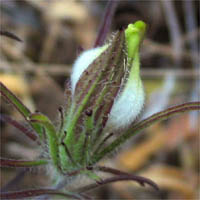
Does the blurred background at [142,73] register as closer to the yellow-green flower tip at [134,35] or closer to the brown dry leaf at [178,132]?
the brown dry leaf at [178,132]

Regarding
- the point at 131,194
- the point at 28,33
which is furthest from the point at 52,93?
the point at 131,194

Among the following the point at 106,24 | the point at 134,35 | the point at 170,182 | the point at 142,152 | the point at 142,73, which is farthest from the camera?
the point at 142,73

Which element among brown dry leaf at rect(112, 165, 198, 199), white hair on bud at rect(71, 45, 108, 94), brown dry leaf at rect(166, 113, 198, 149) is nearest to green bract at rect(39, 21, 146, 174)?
white hair on bud at rect(71, 45, 108, 94)

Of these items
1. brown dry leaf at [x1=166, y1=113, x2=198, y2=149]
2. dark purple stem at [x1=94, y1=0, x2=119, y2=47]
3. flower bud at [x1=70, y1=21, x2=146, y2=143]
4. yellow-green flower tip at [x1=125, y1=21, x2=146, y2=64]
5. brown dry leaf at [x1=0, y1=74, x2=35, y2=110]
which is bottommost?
flower bud at [x1=70, y1=21, x2=146, y2=143]

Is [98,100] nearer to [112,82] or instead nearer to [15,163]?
[112,82]

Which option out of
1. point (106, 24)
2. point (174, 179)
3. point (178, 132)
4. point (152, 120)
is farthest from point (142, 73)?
point (152, 120)

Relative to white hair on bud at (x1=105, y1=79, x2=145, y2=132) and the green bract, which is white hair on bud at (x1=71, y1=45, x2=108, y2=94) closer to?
the green bract

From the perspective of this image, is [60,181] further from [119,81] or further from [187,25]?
[187,25]
